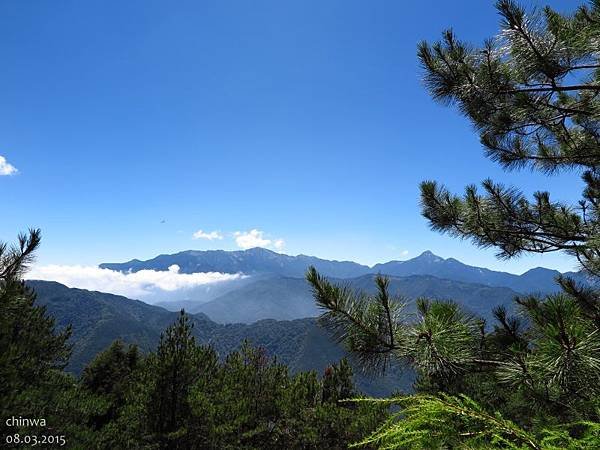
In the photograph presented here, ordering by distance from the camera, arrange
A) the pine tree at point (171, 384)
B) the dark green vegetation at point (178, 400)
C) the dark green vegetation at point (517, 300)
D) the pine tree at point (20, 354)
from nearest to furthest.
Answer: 1. the dark green vegetation at point (517, 300)
2. the pine tree at point (20, 354)
3. the dark green vegetation at point (178, 400)
4. the pine tree at point (171, 384)

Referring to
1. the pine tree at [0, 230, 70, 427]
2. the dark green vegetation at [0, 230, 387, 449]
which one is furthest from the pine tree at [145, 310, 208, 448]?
the pine tree at [0, 230, 70, 427]

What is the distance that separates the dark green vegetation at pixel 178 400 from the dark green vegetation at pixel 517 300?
6177 millimetres

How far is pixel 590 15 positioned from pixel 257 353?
1859 cm

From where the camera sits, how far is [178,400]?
13383 mm

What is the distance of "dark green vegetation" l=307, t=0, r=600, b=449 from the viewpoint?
255cm

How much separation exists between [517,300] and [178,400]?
40.2 ft

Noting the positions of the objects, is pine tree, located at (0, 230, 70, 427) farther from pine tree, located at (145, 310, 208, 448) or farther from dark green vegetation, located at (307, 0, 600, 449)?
dark green vegetation, located at (307, 0, 600, 449)

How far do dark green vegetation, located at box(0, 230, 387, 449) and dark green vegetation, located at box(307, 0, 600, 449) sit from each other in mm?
6177

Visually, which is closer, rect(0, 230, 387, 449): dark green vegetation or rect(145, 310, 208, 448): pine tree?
rect(0, 230, 387, 449): dark green vegetation

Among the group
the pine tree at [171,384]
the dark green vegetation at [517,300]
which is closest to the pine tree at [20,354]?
the pine tree at [171,384]

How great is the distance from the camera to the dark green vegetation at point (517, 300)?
2545 millimetres

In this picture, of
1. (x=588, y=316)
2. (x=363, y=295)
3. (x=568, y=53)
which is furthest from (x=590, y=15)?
(x=363, y=295)

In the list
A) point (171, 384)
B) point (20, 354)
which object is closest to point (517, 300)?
point (20, 354)

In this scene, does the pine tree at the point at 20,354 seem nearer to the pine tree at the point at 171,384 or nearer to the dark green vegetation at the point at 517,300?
the pine tree at the point at 171,384
